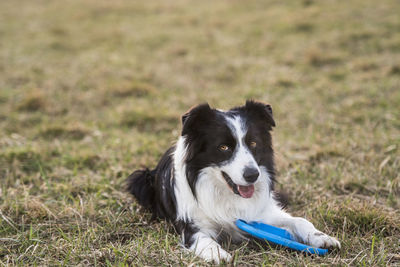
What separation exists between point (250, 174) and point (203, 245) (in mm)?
601

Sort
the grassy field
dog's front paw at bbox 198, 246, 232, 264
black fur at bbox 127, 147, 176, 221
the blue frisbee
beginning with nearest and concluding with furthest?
dog's front paw at bbox 198, 246, 232, 264 → the blue frisbee → the grassy field → black fur at bbox 127, 147, 176, 221

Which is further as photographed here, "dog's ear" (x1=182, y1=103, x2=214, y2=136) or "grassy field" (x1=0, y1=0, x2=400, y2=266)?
"grassy field" (x1=0, y1=0, x2=400, y2=266)

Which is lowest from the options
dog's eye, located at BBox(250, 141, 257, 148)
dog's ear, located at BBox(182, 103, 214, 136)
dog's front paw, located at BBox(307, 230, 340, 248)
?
dog's front paw, located at BBox(307, 230, 340, 248)

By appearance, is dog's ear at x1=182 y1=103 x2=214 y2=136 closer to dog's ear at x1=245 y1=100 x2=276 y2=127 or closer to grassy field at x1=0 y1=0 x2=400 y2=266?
dog's ear at x1=245 y1=100 x2=276 y2=127

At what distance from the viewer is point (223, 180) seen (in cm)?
312

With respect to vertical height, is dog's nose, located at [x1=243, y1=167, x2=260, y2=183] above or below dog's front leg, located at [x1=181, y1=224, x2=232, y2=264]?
above

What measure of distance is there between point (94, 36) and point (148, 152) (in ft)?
24.0

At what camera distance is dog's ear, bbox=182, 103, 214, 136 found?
299 cm

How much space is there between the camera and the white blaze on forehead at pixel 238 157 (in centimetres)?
291

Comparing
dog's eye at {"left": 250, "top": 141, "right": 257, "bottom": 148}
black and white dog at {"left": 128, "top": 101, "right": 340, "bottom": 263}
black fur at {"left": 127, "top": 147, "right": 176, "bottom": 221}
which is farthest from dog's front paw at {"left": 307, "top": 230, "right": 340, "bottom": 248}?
black fur at {"left": 127, "top": 147, "right": 176, "bottom": 221}

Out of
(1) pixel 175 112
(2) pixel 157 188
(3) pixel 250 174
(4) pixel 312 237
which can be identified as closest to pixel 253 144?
(3) pixel 250 174

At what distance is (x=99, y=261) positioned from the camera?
2.89 metres

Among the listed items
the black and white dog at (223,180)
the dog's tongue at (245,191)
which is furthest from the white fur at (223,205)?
the dog's tongue at (245,191)

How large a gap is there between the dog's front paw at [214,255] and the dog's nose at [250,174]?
52 cm
